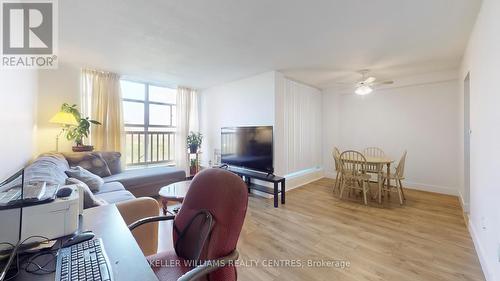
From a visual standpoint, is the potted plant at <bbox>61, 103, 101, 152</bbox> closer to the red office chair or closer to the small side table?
the small side table

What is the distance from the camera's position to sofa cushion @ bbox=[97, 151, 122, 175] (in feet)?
12.0

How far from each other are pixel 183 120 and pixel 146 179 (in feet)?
6.72

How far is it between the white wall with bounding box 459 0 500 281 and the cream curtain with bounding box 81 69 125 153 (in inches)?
203

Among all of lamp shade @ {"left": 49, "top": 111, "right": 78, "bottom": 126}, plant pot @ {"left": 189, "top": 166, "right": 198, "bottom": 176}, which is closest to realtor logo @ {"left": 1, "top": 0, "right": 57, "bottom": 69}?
lamp shade @ {"left": 49, "top": 111, "right": 78, "bottom": 126}

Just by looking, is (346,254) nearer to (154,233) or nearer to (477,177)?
(477,177)

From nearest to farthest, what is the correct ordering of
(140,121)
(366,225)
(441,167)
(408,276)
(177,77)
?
(408,276) → (366,225) → (441,167) → (177,77) → (140,121)

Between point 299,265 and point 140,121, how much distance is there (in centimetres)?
435

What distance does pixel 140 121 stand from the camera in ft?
15.2

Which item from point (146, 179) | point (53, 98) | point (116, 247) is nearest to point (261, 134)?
point (146, 179)

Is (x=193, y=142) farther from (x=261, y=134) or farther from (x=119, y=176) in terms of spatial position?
(x=261, y=134)

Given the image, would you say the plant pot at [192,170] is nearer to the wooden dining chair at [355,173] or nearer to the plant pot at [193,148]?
the plant pot at [193,148]

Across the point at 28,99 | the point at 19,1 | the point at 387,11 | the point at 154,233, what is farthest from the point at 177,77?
the point at 387,11

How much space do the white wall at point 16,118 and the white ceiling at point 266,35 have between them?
2.26 ft

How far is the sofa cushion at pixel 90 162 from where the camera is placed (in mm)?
3248
